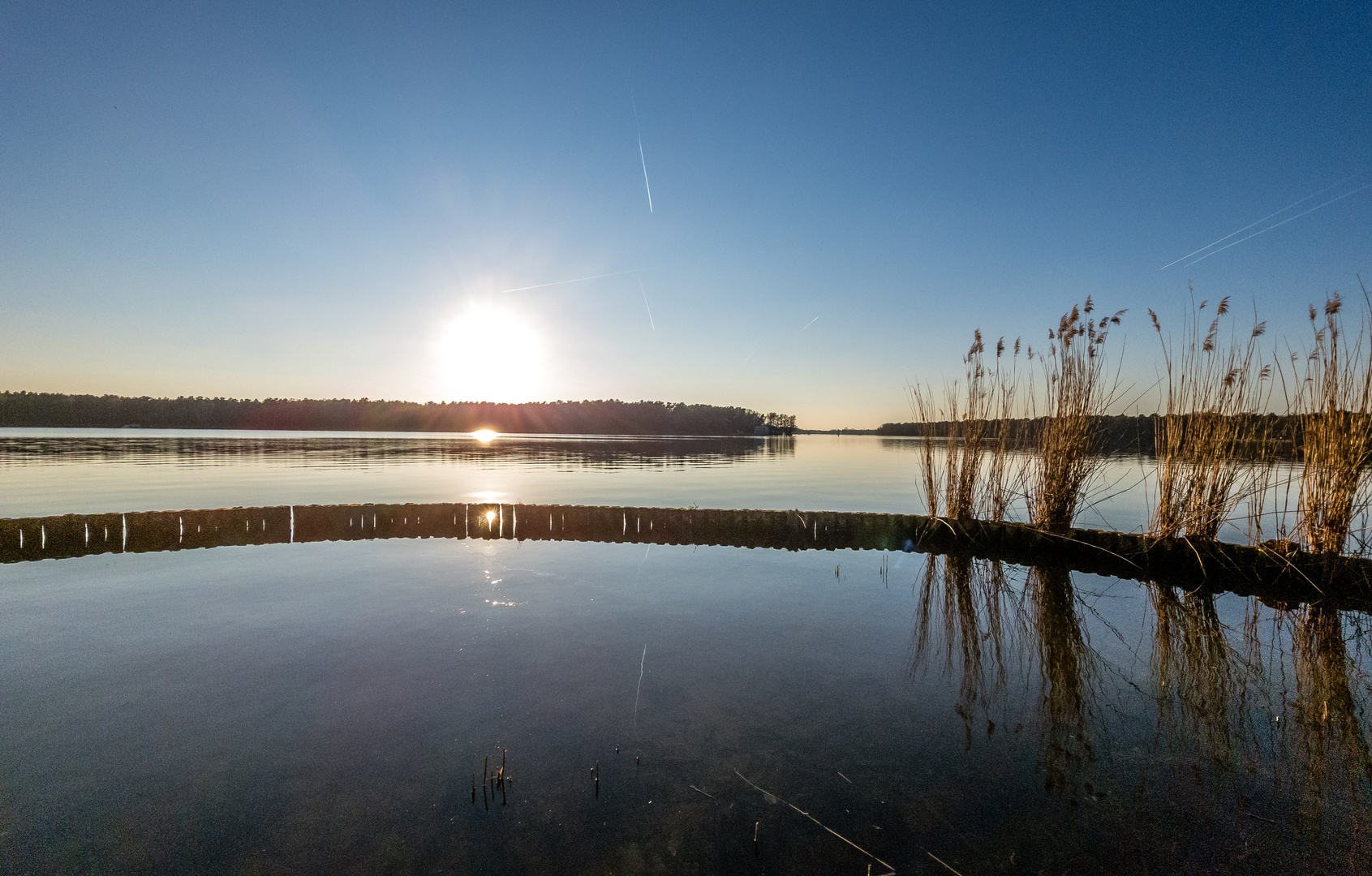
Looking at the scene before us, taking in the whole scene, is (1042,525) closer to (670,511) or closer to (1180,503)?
(1180,503)

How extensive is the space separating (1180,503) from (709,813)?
594 cm

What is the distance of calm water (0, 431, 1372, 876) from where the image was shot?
6.40 ft

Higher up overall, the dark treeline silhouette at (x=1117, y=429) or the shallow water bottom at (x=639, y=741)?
the dark treeline silhouette at (x=1117, y=429)

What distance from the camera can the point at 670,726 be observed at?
2.74 metres

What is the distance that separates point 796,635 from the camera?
4.04 m

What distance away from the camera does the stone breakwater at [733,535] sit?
5117 mm

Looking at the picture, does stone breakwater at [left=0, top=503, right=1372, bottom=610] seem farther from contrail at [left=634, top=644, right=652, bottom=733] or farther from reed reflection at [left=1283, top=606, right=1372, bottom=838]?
contrail at [left=634, top=644, right=652, bottom=733]

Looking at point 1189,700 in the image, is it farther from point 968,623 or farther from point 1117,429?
point 1117,429

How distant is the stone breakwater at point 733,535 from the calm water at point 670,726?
62 centimetres

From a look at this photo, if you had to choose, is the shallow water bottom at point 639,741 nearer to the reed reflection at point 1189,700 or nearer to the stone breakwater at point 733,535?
the reed reflection at point 1189,700

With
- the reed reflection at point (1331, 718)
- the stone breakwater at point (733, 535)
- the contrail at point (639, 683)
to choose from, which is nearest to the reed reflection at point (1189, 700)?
the reed reflection at point (1331, 718)

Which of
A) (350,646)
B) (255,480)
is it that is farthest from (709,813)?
(255,480)

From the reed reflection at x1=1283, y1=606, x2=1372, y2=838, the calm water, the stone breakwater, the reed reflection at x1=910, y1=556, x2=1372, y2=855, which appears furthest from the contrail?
the stone breakwater

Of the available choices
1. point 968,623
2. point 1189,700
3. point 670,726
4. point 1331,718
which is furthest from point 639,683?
point 1331,718
